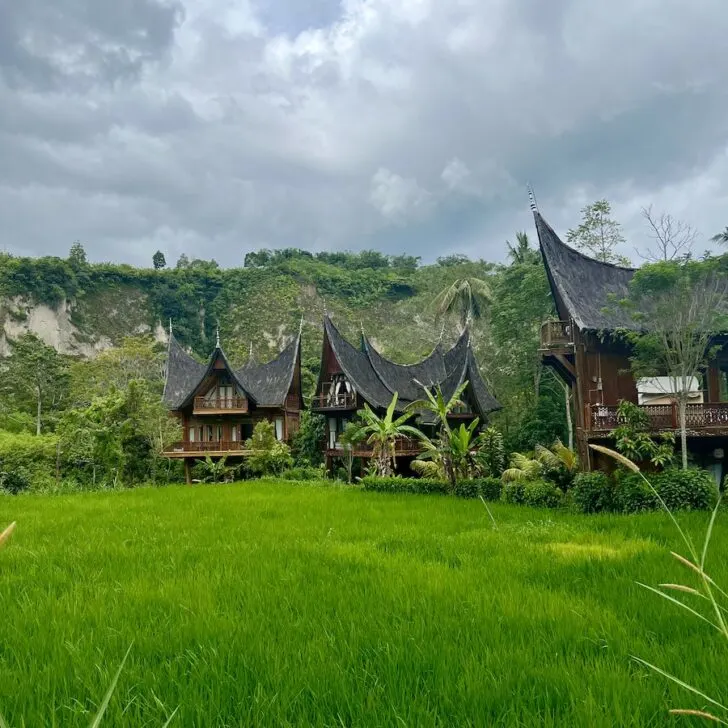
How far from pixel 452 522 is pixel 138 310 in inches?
1786

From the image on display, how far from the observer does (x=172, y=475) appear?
80.3 feet

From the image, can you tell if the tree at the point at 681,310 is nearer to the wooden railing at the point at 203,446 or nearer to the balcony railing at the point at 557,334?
the balcony railing at the point at 557,334

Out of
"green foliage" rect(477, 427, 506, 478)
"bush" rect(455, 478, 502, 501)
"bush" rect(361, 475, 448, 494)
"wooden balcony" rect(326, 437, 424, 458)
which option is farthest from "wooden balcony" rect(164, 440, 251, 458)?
"bush" rect(455, 478, 502, 501)

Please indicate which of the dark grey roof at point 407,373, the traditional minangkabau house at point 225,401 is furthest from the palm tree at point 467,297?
the traditional minangkabau house at point 225,401

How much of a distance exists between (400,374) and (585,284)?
10.4 metres

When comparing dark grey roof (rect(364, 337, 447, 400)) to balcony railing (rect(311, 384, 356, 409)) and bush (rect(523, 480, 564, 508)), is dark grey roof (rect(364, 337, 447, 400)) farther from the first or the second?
bush (rect(523, 480, 564, 508))

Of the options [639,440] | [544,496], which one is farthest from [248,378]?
[639,440]

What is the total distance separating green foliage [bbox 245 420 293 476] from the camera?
21.6m

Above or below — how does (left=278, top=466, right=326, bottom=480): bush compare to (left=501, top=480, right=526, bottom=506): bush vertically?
below

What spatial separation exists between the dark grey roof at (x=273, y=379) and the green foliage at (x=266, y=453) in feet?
8.54

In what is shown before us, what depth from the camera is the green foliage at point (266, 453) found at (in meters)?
21.6

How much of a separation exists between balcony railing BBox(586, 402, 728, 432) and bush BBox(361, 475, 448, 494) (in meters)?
3.62

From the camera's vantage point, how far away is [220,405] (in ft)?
79.5

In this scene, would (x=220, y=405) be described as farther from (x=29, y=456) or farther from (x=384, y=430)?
(x=384, y=430)
